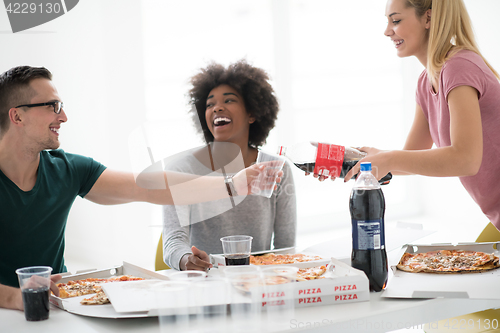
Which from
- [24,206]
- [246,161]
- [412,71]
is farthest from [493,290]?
[412,71]

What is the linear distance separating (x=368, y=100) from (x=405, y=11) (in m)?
3.53

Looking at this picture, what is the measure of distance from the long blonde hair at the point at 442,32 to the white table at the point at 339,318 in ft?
2.30

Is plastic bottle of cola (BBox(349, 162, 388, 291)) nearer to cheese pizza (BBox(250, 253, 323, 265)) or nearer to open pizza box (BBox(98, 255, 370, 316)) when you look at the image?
open pizza box (BBox(98, 255, 370, 316))

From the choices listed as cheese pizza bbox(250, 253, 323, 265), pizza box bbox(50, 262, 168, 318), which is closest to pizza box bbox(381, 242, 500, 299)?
cheese pizza bbox(250, 253, 323, 265)

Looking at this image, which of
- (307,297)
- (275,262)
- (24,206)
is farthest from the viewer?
(24,206)

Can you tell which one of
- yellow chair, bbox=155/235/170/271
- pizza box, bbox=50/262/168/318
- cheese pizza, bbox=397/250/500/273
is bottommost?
yellow chair, bbox=155/235/170/271

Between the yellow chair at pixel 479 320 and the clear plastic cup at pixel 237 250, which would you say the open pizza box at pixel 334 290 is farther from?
the yellow chair at pixel 479 320

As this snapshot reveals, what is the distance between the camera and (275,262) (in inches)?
45.8

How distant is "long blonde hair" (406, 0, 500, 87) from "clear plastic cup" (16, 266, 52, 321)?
3.77 feet

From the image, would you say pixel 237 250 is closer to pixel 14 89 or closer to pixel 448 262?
pixel 448 262

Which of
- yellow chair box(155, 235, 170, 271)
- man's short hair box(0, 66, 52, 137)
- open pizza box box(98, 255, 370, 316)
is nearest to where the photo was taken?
open pizza box box(98, 255, 370, 316)

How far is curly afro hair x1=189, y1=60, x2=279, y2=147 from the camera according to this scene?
5.87 feet

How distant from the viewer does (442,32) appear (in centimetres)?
131

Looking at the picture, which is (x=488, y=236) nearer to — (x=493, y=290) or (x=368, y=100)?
(x=493, y=290)
